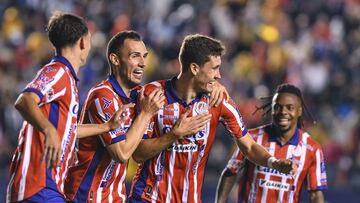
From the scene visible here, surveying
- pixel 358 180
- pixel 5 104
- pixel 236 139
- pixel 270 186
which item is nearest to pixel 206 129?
pixel 236 139

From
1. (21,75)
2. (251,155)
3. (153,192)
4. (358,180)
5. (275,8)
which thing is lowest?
(153,192)

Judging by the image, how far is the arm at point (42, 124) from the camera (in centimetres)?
611

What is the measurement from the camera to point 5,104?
16188mm

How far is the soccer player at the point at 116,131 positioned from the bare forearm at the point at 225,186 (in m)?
1.24

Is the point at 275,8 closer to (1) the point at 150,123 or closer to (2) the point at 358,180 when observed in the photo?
(2) the point at 358,180

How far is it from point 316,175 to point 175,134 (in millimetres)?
1854

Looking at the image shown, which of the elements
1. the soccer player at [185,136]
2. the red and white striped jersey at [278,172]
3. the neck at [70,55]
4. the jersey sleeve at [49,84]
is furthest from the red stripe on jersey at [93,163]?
the red and white striped jersey at [278,172]

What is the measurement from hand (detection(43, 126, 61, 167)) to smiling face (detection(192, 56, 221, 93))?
1788mm

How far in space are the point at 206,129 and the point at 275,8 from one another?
11.7m

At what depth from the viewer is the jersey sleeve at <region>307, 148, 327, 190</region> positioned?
8.53 metres

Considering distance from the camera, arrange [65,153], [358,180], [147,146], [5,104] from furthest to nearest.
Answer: [5,104] < [358,180] < [147,146] < [65,153]

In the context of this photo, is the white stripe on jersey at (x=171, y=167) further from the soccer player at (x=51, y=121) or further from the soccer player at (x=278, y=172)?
the soccer player at (x=51, y=121)

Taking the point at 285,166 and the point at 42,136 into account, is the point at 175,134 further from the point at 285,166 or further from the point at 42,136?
the point at 42,136

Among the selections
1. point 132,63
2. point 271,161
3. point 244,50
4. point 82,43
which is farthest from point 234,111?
point 244,50
